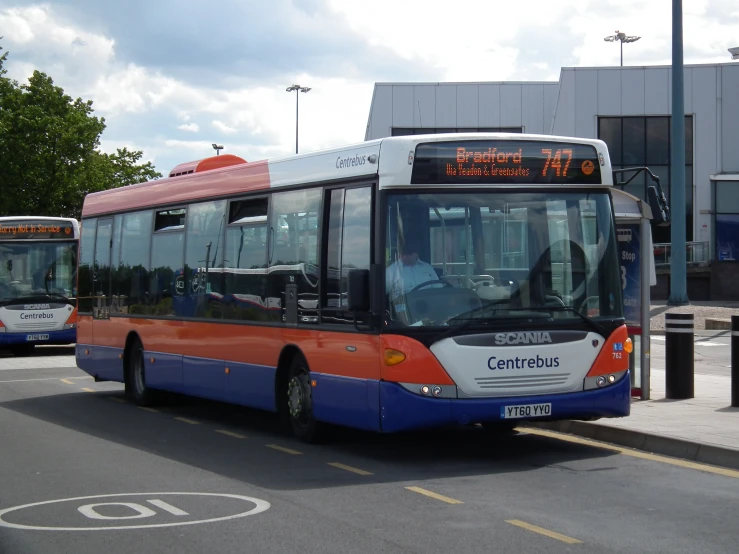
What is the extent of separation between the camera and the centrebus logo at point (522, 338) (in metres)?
10.5

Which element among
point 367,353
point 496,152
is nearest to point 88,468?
point 367,353

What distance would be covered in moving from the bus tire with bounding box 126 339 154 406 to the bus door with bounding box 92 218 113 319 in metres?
1.09

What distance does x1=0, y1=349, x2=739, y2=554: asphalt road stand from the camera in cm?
742

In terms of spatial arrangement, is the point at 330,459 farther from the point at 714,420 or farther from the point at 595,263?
the point at 714,420

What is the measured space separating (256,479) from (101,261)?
9413mm

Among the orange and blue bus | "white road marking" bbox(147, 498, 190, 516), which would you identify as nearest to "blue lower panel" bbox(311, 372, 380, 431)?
the orange and blue bus

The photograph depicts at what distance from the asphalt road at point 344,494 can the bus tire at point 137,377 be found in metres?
2.77

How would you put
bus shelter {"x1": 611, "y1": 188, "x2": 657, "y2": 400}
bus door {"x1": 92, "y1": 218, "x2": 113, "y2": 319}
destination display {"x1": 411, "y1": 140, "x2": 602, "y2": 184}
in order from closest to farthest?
destination display {"x1": 411, "y1": 140, "x2": 602, "y2": 184} < bus shelter {"x1": 611, "y1": 188, "x2": 657, "y2": 400} < bus door {"x1": 92, "y1": 218, "x2": 113, "y2": 319}

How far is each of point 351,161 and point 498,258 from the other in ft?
5.83

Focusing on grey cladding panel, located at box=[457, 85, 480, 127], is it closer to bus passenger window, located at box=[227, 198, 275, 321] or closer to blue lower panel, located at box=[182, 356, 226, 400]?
blue lower panel, located at box=[182, 356, 226, 400]

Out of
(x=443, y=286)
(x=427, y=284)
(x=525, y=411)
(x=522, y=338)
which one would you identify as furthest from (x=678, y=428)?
(x=427, y=284)

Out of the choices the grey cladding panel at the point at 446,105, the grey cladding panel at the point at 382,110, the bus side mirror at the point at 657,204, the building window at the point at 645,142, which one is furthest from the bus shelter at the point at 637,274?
the grey cladding panel at the point at 382,110

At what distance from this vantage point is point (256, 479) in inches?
391

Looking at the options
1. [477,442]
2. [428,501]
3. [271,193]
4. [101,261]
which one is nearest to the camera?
[428,501]
